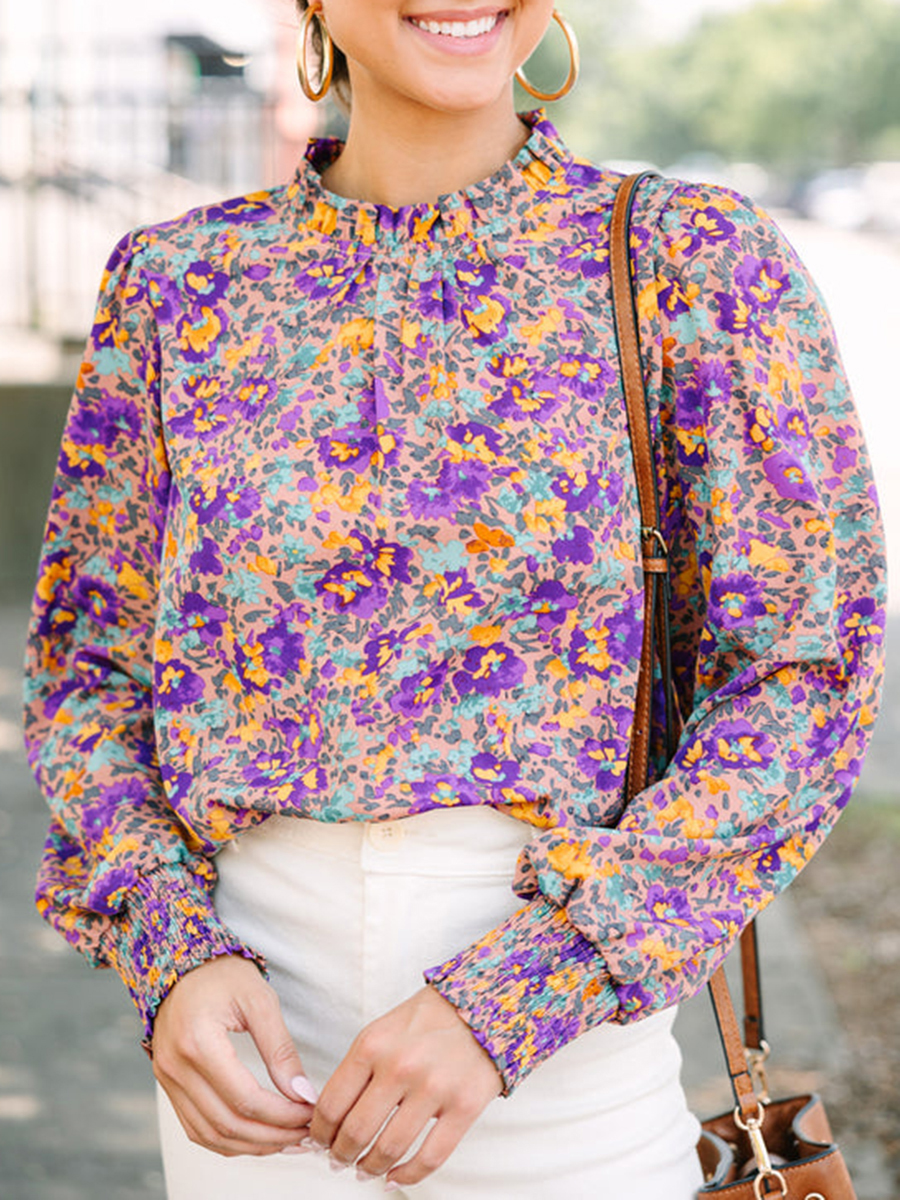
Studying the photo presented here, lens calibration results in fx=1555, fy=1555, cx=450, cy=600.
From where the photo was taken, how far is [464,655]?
4.91 ft

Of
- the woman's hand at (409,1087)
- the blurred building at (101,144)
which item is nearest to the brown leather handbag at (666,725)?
the woman's hand at (409,1087)

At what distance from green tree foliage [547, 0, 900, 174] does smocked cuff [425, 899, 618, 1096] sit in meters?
66.8

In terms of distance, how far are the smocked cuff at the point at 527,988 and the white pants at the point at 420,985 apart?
0.39 feet

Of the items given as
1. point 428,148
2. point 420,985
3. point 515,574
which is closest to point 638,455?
point 515,574

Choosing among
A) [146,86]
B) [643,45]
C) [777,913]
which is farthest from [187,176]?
[643,45]

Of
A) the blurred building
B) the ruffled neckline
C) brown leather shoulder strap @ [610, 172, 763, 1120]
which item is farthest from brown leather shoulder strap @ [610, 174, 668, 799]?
the blurred building

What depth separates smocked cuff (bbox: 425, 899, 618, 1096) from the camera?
1348 mm

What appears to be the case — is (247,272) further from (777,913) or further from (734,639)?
(777,913)

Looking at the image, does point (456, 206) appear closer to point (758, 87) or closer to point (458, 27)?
point (458, 27)

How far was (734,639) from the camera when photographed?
146 centimetres

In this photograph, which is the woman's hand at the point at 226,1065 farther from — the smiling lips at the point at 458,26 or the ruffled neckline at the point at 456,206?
the smiling lips at the point at 458,26

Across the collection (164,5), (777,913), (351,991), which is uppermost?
(164,5)

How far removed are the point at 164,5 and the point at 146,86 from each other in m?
5.19

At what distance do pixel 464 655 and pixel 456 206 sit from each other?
0.47 m
